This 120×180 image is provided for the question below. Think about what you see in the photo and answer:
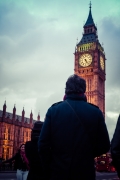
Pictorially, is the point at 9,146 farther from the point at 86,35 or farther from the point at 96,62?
the point at 86,35

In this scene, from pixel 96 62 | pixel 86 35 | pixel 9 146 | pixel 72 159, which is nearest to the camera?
pixel 72 159

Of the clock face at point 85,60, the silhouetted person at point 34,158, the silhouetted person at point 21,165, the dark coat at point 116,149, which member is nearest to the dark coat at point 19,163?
the silhouetted person at point 21,165

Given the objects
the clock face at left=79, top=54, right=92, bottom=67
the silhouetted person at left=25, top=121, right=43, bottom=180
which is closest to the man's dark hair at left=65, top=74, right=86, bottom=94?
the silhouetted person at left=25, top=121, right=43, bottom=180

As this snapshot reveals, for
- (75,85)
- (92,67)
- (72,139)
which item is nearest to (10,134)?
(92,67)

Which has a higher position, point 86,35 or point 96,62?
point 86,35

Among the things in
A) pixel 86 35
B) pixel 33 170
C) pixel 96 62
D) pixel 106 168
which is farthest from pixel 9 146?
pixel 33 170

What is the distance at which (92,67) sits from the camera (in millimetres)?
82125

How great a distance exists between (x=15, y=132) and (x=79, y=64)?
3000 centimetres

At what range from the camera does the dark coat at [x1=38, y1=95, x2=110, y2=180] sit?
Result: 3230mm

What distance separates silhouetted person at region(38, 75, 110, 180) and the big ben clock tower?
77326 millimetres

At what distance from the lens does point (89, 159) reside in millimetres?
3316

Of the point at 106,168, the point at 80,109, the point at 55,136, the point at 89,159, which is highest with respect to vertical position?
the point at 80,109

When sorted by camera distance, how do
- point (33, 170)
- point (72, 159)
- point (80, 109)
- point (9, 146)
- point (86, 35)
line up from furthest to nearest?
point (86, 35) < point (9, 146) < point (33, 170) < point (80, 109) < point (72, 159)

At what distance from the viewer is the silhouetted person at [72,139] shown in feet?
10.6
